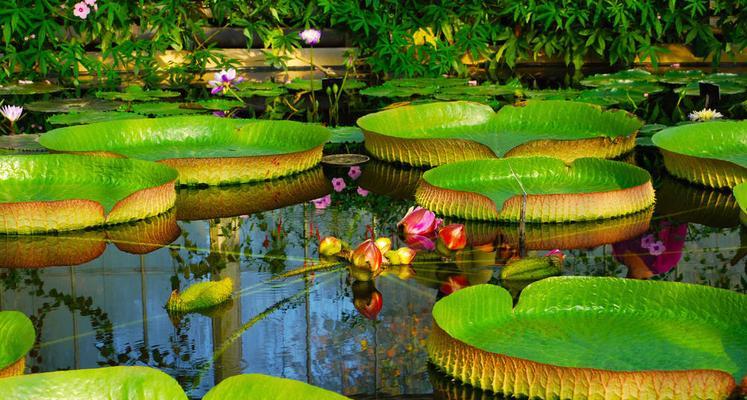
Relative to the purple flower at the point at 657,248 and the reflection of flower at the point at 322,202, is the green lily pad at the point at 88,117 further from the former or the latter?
the purple flower at the point at 657,248

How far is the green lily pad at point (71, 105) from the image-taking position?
645 centimetres

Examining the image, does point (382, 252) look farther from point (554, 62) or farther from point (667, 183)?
point (554, 62)

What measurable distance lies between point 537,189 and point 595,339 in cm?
156

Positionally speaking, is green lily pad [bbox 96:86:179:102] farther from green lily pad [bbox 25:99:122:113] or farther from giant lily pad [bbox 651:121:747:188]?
giant lily pad [bbox 651:121:747:188]

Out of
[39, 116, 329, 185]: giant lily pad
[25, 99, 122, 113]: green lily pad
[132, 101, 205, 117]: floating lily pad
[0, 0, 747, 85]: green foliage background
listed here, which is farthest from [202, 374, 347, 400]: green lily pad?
[0, 0, 747, 85]: green foliage background

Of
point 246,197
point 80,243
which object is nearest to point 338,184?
point 246,197

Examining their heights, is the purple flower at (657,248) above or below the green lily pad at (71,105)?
below

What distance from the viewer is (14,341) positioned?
8.02 feet

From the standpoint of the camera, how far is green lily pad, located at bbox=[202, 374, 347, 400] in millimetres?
1826

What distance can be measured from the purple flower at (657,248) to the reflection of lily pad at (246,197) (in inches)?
55.2

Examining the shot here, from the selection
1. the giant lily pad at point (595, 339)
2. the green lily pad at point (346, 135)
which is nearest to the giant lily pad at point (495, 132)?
the green lily pad at point (346, 135)

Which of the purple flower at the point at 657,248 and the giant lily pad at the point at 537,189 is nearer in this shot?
the purple flower at the point at 657,248

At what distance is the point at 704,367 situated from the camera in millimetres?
2438

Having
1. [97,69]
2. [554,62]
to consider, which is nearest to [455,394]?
[97,69]
